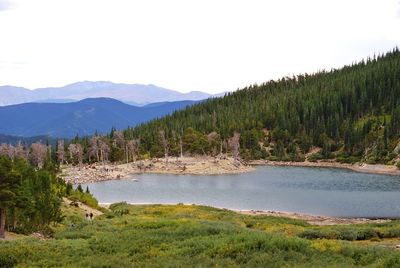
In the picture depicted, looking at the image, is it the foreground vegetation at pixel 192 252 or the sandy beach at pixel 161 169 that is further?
the sandy beach at pixel 161 169

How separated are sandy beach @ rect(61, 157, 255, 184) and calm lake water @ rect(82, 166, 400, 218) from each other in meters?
8.30

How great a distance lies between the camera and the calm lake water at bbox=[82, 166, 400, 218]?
9472cm

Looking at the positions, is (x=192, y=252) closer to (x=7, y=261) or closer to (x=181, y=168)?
(x=7, y=261)

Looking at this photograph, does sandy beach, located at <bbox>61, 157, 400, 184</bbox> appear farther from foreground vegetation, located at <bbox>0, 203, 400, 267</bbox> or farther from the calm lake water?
A: foreground vegetation, located at <bbox>0, 203, 400, 267</bbox>

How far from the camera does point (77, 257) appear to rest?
25.9 metres

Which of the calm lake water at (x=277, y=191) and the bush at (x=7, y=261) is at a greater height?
the bush at (x=7, y=261)

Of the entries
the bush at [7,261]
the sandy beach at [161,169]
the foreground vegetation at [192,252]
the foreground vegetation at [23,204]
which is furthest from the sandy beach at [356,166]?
the bush at [7,261]

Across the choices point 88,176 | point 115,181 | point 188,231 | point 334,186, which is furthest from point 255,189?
point 188,231

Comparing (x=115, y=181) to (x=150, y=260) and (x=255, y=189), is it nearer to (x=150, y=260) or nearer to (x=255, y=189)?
(x=255, y=189)

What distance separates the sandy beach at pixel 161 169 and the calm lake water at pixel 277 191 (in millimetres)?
8299

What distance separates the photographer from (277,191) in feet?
395

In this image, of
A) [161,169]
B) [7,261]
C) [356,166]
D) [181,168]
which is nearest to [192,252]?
[7,261]

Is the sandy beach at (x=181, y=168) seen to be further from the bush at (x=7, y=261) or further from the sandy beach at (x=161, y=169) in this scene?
the bush at (x=7, y=261)

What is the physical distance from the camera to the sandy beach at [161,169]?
547 ft
